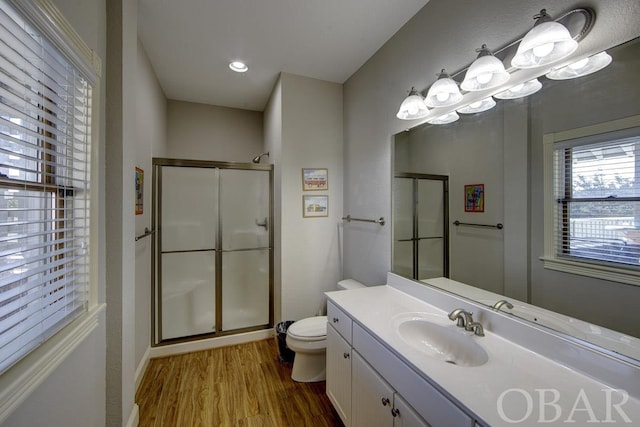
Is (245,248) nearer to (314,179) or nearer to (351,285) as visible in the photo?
(314,179)

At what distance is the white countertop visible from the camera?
717mm

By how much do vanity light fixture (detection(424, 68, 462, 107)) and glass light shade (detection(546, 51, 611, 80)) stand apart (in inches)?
16.5

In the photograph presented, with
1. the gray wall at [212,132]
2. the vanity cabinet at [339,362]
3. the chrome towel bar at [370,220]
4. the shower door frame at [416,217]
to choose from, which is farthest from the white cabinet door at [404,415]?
the gray wall at [212,132]

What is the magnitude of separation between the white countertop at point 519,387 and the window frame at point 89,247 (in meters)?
1.19

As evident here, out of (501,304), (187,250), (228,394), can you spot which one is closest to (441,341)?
(501,304)

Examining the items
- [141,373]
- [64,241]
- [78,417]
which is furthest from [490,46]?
[141,373]

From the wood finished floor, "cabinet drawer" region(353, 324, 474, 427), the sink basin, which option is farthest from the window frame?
the sink basin

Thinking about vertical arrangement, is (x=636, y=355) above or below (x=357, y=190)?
below

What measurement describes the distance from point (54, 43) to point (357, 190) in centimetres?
198

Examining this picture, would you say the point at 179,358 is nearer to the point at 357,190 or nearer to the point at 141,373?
the point at 141,373

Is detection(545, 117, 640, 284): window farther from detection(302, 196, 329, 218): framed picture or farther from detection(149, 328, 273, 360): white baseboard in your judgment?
detection(149, 328, 273, 360): white baseboard

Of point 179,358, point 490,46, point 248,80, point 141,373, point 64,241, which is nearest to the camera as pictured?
point 64,241

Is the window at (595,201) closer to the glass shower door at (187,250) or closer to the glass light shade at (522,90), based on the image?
the glass light shade at (522,90)

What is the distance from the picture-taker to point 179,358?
2.37 meters
